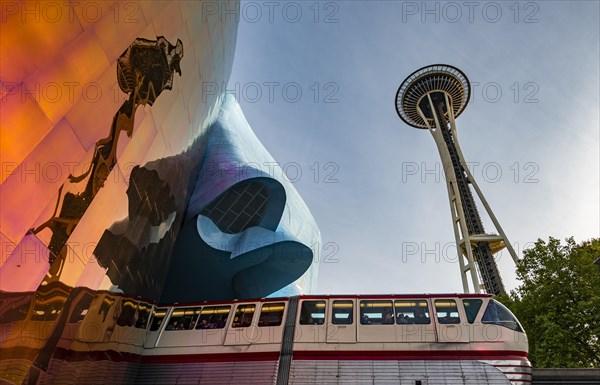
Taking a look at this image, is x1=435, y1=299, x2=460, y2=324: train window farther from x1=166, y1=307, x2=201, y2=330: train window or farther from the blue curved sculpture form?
the blue curved sculpture form

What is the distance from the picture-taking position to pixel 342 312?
14727 mm

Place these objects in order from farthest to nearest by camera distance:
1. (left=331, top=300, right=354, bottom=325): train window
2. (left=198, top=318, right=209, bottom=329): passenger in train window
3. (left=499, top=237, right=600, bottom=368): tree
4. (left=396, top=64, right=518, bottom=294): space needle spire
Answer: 1. (left=396, top=64, right=518, bottom=294): space needle spire
2. (left=499, top=237, right=600, bottom=368): tree
3. (left=198, top=318, right=209, bottom=329): passenger in train window
4. (left=331, top=300, right=354, bottom=325): train window

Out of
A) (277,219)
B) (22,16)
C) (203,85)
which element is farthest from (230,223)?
(22,16)

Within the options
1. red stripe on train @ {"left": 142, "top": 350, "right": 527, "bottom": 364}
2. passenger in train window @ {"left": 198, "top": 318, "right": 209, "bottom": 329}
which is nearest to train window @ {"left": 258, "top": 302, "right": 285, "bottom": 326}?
red stripe on train @ {"left": 142, "top": 350, "right": 527, "bottom": 364}

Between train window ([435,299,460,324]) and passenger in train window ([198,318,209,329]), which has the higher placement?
train window ([435,299,460,324])

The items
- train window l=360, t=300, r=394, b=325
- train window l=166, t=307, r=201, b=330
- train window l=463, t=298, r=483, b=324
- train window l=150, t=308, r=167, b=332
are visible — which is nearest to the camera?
train window l=463, t=298, r=483, b=324

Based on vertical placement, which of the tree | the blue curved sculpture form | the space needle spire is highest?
the space needle spire

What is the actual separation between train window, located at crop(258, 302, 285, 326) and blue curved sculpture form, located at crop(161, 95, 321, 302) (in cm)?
1256

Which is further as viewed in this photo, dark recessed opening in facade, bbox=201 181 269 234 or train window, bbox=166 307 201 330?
dark recessed opening in facade, bbox=201 181 269 234

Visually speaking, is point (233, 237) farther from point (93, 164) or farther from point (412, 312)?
point (93, 164)

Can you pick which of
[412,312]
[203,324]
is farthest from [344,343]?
[203,324]

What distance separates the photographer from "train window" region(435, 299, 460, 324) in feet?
46.1

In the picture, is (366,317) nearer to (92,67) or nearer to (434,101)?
(92,67)

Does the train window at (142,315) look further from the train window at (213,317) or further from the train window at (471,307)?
the train window at (471,307)
